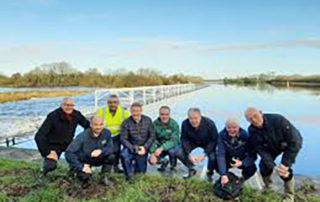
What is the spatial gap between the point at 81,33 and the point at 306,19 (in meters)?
10.4

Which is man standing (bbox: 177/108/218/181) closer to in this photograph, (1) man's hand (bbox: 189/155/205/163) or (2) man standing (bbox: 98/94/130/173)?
(1) man's hand (bbox: 189/155/205/163)

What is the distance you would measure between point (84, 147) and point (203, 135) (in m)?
1.36

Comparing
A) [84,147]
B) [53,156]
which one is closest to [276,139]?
[84,147]

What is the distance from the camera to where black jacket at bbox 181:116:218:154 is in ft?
13.8

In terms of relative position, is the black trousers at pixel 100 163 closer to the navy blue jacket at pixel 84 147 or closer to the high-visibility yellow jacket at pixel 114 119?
the navy blue jacket at pixel 84 147

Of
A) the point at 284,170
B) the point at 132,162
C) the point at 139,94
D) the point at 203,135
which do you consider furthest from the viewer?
the point at 139,94

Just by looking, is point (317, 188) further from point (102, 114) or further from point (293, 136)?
point (102, 114)

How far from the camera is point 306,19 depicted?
1677cm

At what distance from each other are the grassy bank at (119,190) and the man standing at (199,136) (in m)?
0.28

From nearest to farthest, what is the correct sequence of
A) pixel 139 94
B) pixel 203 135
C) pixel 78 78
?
pixel 203 135 < pixel 139 94 < pixel 78 78

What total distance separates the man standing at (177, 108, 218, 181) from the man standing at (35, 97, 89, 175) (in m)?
1.21

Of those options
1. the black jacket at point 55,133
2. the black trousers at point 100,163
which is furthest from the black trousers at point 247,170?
the black jacket at point 55,133

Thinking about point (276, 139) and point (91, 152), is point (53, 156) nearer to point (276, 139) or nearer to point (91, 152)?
point (91, 152)

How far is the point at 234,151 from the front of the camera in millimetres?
3822
